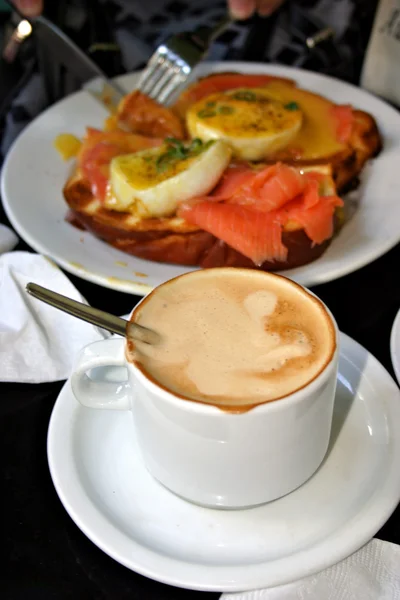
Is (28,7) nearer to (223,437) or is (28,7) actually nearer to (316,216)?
(316,216)

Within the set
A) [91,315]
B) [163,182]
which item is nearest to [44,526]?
[91,315]

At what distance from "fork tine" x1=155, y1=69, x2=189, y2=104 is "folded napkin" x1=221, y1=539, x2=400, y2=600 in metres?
1.58

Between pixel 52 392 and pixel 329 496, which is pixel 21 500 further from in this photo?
pixel 329 496

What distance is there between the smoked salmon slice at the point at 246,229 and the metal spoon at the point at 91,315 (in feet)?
2.17

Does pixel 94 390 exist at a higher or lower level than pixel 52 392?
higher

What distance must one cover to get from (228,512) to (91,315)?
339mm

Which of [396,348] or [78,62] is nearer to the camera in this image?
[396,348]

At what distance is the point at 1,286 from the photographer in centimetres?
131

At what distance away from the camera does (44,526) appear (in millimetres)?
973

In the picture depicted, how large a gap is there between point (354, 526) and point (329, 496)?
0.23 ft

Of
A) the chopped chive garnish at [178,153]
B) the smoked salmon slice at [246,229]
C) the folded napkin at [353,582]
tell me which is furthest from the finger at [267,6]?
the folded napkin at [353,582]

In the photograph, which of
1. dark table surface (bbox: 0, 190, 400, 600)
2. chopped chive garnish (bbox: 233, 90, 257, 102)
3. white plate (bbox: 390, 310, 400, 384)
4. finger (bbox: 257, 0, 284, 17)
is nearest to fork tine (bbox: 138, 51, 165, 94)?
chopped chive garnish (bbox: 233, 90, 257, 102)

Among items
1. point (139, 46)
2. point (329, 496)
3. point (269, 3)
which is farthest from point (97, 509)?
point (139, 46)

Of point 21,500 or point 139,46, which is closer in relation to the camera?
point 21,500
